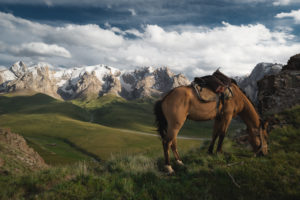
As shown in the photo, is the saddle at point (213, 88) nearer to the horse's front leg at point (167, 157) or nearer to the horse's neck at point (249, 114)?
the horse's neck at point (249, 114)

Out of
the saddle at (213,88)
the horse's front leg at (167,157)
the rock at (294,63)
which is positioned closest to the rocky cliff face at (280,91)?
the rock at (294,63)

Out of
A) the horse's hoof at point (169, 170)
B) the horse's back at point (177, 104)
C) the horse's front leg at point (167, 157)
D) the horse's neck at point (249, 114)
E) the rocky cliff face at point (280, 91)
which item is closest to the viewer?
the horse's hoof at point (169, 170)

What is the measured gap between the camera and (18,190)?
6.91 m

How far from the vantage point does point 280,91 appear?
15992mm

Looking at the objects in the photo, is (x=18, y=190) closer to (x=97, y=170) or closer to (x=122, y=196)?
(x=97, y=170)

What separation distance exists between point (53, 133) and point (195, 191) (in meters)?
176

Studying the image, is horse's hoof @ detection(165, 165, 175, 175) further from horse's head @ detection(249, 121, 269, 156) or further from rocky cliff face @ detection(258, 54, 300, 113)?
rocky cliff face @ detection(258, 54, 300, 113)

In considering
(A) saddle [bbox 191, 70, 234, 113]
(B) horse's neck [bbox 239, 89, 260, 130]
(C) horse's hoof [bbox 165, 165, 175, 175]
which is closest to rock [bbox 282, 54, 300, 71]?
(B) horse's neck [bbox 239, 89, 260, 130]

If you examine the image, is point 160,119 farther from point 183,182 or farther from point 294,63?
point 294,63

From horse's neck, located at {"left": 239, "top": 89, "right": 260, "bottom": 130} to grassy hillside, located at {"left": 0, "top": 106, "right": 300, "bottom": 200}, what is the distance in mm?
1554

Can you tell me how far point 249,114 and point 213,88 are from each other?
2386 mm

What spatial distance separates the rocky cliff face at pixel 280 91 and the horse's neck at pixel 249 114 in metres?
5.74

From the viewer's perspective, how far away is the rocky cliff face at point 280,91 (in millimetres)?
14998

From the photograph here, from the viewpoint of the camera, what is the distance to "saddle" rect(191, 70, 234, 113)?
9.02m
